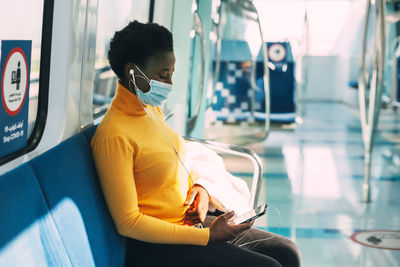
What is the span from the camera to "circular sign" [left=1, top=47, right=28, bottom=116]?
1612 mm

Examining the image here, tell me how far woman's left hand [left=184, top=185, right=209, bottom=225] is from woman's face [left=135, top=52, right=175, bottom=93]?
0.48m

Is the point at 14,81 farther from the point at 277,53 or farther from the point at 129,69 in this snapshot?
the point at 277,53

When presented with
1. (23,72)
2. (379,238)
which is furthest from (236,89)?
(23,72)

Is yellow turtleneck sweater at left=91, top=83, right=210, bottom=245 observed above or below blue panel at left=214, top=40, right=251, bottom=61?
below

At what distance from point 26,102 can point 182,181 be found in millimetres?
711

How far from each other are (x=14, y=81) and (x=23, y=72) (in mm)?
72

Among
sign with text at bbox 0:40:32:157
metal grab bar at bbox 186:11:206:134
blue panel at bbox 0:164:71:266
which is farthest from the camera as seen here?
metal grab bar at bbox 186:11:206:134

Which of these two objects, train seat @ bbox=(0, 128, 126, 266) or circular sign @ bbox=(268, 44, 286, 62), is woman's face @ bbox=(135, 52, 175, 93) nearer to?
train seat @ bbox=(0, 128, 126, 266)

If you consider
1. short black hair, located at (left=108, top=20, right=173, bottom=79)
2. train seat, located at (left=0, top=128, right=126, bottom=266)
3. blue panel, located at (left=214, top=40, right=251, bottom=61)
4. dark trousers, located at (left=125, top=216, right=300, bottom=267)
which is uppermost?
blue panel, located at (left=214, top=40, right=251, bottom=61)

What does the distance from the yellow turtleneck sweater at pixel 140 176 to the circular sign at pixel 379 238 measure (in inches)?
82.9

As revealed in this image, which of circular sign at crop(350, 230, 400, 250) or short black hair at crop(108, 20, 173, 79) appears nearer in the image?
short black hair at crop(108, 20, 173, 79)

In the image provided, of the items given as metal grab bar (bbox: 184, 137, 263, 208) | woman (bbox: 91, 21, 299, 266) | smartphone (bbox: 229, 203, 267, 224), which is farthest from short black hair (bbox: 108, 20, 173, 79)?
metal grab bar (bbox: 184, 137, 263, 208)

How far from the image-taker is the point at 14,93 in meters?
1.68

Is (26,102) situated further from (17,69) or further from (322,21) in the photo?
(322,21)
